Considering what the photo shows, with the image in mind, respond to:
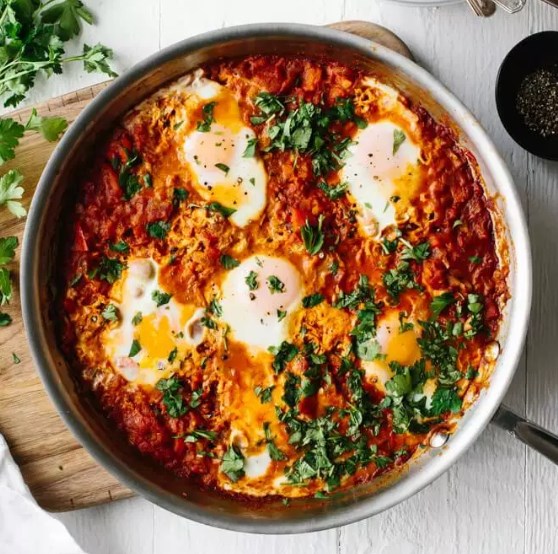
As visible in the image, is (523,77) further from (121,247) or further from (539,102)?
(121,247)

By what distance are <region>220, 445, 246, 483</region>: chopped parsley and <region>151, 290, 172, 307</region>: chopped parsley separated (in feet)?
2.90

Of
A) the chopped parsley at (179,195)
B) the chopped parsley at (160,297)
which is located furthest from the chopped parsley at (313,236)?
the chopped parsley at (160,297)

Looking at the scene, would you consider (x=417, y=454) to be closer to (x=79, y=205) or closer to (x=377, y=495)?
(x=377, y=495)

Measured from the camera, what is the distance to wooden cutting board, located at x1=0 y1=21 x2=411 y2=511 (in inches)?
180

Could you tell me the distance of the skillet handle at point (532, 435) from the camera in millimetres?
4172

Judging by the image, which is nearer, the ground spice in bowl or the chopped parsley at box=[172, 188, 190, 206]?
the chopped parsley at box=[172, 188, 190, 206]

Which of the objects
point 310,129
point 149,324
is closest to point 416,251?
point 310,129

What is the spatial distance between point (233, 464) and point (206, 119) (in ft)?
6.28

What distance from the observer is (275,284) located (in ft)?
14.1

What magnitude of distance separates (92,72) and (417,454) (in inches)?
115

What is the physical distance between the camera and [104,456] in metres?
4.25

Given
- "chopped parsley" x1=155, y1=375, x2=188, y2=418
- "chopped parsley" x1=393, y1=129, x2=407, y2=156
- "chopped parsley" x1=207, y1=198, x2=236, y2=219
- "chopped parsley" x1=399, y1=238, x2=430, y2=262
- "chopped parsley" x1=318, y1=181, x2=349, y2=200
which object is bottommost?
"chopped parsley" x1=155, y1=375, x2=188, y2=418

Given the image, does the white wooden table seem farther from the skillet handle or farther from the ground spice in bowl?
the skillet handle

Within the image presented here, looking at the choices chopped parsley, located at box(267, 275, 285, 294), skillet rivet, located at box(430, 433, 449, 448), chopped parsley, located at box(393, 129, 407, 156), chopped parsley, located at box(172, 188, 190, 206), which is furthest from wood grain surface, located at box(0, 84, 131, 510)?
chopped parsley, located at box(393, 129, 407, 156)
